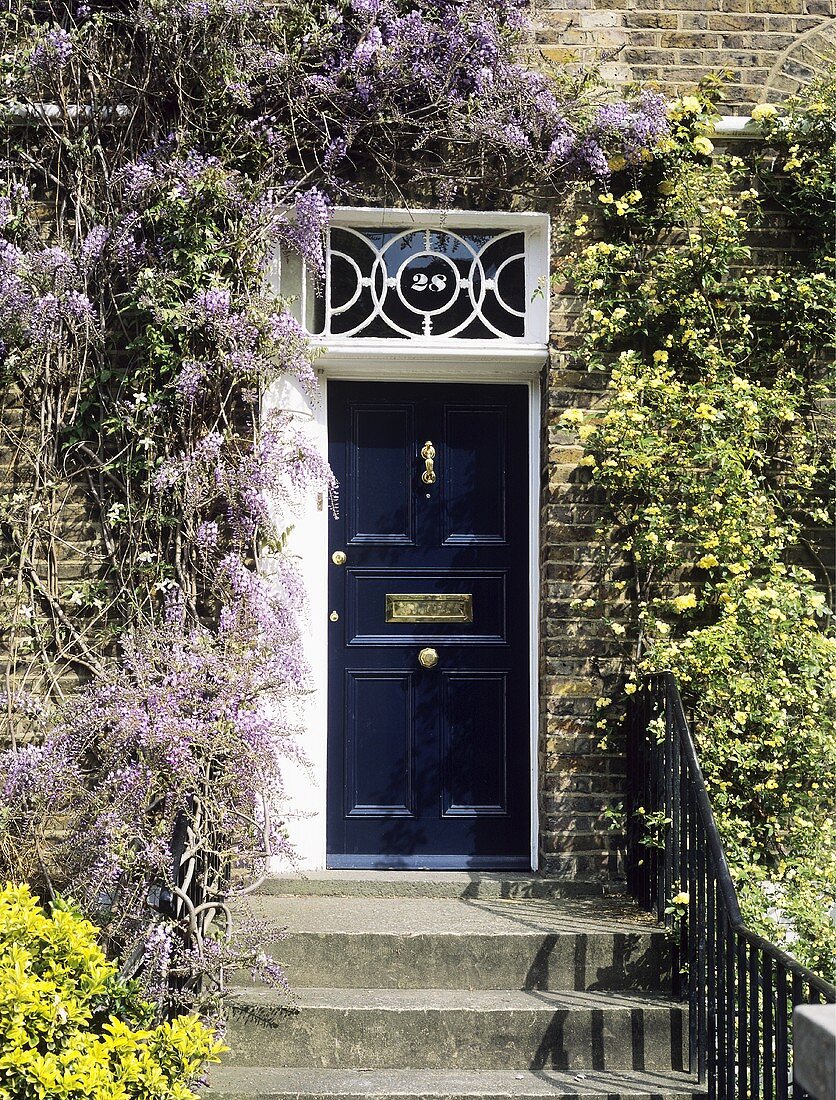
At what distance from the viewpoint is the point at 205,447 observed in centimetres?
458

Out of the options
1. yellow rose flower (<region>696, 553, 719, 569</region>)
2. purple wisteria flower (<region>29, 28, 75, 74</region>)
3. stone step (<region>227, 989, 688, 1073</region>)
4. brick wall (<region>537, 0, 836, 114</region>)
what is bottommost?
stone step (<region>227, 989, 688, 1073</region>)

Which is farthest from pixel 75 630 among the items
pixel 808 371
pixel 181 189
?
pixel 808 371

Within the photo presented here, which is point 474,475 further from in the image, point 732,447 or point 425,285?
point 732,447

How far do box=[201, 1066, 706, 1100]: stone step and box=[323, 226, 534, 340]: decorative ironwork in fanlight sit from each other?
3.07 metres

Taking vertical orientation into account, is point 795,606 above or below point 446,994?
above

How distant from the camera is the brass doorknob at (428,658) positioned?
5039 millimetres

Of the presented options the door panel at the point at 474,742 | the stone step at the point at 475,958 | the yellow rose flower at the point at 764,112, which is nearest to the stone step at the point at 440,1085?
the stone step at the point at 475,958

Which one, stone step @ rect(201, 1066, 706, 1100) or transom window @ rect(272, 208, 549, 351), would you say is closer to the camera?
stone step @ rect(201, 1066, 706, 1100)

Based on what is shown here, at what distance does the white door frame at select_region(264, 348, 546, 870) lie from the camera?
495 cm

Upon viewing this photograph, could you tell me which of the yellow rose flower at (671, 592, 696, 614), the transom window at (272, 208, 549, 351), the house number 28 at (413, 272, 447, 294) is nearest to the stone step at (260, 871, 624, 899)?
the yellow rose flower at (671, 592, 696, 614)

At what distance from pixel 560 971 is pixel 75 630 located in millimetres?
2496

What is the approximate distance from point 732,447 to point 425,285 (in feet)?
5.19

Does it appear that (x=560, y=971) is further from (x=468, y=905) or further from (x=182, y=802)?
(x=182, y=802)

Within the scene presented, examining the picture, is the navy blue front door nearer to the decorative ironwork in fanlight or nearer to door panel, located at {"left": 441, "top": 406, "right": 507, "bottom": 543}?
door panel, located at {"left": 441, "top": 406, "right": 507, "bottom": 543}
